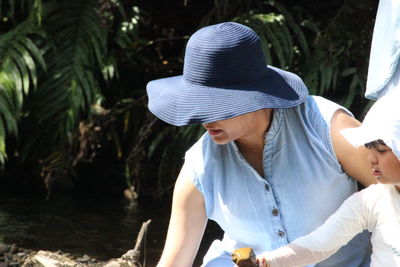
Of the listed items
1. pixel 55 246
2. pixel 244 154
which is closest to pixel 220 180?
pixel 244 154

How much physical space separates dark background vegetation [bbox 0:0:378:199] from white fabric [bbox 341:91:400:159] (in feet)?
Result: 8.07

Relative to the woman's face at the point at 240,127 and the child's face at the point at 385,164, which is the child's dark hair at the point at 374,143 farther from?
the woman's face at the point at 240,127

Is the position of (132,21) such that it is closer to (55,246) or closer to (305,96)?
(55,246)

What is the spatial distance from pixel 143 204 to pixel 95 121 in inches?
24.0

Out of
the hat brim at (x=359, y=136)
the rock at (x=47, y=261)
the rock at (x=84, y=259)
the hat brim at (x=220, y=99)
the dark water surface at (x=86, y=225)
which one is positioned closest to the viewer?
the hat brim at (x=359, y=136)

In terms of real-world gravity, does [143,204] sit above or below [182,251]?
below

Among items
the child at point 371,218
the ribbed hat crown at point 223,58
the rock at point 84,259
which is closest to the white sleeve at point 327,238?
the child at point 371,218

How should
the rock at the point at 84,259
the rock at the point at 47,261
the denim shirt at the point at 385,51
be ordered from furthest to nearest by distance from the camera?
the rock at the point at 84,259 → the rock at the point at 47,261 → the denim shirt at the point at 385,51

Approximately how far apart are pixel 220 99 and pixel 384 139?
1.50 feet

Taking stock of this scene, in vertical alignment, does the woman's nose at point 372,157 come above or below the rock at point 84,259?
above

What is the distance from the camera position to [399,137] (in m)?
2.35

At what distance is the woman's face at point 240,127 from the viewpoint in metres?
2.56

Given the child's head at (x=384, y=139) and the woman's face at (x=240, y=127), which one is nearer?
the child's head at (x=384, y=139)

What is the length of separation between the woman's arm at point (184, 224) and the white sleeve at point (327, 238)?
363 mm
